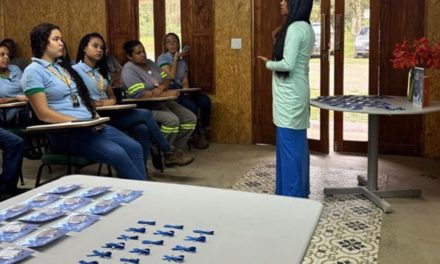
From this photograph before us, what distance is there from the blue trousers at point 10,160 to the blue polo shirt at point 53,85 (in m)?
0.66

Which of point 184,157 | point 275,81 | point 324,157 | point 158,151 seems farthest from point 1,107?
point 324,157

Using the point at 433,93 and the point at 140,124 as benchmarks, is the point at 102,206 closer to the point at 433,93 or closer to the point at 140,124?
the point at 140,124

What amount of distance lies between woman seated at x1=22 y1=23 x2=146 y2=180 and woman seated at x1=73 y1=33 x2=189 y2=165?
481 millimetres

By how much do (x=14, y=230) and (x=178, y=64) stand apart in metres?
4.50

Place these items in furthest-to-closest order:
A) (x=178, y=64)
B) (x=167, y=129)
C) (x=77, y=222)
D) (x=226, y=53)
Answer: (x=226, y=53) → (x=178, y=64) → (x=167, y=129) → (x=77, y=222)

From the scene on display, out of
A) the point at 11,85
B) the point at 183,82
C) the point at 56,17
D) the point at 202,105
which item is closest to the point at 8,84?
the point at 11,85

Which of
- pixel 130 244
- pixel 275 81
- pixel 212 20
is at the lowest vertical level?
pixel 130 244

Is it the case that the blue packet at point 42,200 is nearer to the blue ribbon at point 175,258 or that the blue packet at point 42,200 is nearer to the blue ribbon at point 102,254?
the blue ribbon at point 102,254

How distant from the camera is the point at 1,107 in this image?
451 centimetres

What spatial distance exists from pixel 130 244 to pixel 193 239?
0.50ft

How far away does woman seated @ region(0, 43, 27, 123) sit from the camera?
502 centimetres

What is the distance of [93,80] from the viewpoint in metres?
4.11

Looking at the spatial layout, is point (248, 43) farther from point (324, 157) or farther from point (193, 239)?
point (193, 239)

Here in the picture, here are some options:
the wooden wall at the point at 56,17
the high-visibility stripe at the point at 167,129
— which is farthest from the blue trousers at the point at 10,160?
the wooden wall at the point at 56,17
